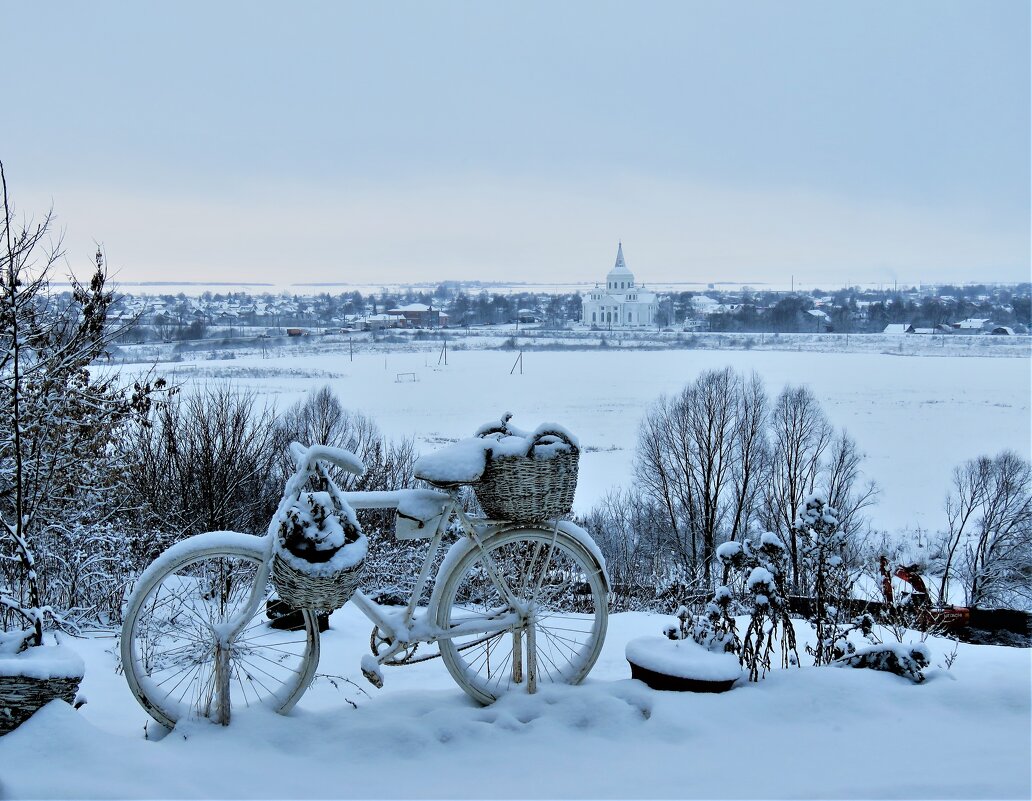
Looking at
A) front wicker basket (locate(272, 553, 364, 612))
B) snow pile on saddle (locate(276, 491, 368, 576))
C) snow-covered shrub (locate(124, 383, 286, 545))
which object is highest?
snow pile on saddle (locate(276, 491, 368, 576))

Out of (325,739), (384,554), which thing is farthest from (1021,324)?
(325,739)

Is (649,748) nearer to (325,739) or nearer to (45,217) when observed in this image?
(325,739)

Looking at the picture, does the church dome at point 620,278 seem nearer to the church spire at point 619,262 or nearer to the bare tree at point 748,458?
the church spire at point 619,262

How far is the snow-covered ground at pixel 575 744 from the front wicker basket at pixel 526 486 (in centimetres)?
64

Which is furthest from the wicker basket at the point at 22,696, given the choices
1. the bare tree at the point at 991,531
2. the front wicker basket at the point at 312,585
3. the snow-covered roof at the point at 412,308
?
the snow-covered roof at the point at 412,308

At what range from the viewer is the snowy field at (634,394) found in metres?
27.2

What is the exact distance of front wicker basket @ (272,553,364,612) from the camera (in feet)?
8.04

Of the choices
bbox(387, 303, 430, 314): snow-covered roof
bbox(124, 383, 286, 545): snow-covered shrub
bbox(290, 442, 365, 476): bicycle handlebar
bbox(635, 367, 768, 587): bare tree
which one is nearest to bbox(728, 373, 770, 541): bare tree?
bbox(635, 367, 768, 587): bare tree

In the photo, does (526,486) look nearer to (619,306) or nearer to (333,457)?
(333,457)

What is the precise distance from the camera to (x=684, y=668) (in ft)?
9.40

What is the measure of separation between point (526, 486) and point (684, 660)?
0.84 meters

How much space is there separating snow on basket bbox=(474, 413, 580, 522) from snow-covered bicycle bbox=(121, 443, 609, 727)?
103 mm

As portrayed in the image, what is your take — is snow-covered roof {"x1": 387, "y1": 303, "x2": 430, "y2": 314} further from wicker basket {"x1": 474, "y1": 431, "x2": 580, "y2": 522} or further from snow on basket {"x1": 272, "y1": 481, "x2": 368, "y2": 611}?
snow on basket {"x1": 272, "y1": 481, "x2": 368, "y2": 611}

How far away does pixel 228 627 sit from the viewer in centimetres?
257
